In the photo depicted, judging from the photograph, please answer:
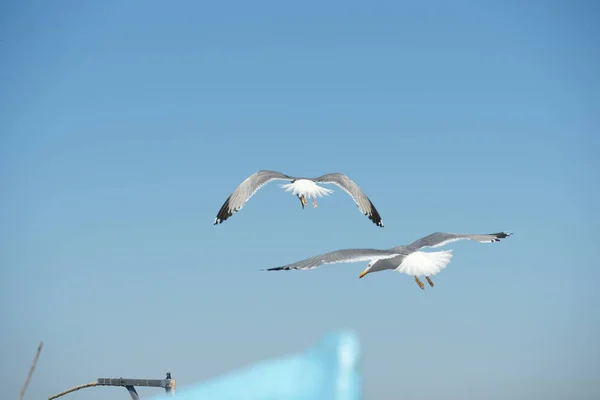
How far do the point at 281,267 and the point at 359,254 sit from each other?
236 cm


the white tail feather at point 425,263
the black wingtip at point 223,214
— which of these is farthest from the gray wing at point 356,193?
the white tail feather at point 425,263

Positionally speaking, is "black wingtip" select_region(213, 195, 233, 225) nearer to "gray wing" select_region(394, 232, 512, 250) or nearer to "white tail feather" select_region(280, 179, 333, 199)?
"white tail feather" select_region(280, 179, 333, 199)

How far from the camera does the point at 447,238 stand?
22.5 metres

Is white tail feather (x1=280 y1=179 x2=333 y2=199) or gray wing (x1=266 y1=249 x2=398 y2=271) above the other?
white tail feather (x1=280 y1=179 x2=333 y2=199)

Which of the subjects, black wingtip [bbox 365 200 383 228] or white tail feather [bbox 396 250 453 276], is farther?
black wingtip [bbox 365 200 383 228]

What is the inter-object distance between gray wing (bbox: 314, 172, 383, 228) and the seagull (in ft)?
16.5

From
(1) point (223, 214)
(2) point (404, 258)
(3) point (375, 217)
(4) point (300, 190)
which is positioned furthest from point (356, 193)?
(2) point (404, 258)

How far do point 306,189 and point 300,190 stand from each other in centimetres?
26

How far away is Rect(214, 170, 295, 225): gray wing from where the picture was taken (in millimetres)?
25508

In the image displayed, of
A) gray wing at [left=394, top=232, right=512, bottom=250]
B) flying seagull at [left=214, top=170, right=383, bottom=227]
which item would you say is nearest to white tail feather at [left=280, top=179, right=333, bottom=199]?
flying seagull at [left=214, top=170, right=383, bottom=227]

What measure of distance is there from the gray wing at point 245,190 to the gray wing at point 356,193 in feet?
5.21

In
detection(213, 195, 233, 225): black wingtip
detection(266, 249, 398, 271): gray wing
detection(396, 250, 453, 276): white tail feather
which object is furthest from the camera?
detection(213, 195, 233, 225): black wingtip

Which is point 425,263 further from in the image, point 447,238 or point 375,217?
point 375,217

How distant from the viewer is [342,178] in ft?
93.4
